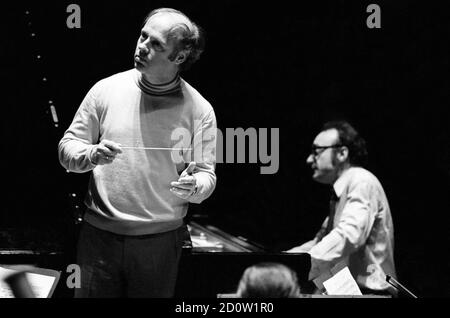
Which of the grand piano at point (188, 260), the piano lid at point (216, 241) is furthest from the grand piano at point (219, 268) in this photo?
the piano lid at point (216, 241)

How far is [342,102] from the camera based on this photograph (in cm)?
462

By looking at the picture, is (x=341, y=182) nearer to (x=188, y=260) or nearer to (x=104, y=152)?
(x=188, y=260)

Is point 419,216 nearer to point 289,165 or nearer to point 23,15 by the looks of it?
point 289,165

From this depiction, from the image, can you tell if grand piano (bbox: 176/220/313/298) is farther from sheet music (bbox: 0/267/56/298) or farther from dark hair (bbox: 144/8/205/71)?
dark hair (bbox: 144/8/205/71)

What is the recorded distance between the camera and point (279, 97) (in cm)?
453

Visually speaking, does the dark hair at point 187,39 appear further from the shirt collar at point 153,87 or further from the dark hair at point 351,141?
the dark hair at point 351,141

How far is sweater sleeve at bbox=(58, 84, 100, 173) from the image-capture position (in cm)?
369

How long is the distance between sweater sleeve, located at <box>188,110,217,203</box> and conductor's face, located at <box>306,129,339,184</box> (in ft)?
2.96

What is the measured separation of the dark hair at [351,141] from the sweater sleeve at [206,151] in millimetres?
937

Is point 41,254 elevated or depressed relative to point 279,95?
depressed

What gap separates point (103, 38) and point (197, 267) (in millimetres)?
1145

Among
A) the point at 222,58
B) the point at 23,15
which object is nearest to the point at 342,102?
the point at 222,58

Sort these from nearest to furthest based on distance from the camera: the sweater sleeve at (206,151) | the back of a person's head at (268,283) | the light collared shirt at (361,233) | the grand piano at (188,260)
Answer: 1. the back of a person's head at (268,283)
2. the sweater sleeve at (206,151)
3. the grand piano at (188,260)
4. the light collared shirt at (361,233)

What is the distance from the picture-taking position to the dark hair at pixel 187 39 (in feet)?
12.5
